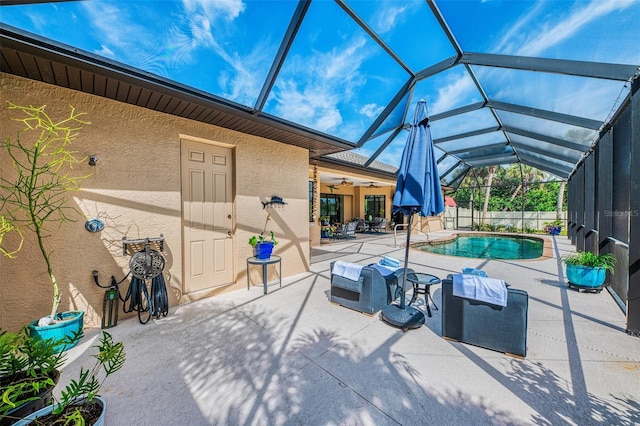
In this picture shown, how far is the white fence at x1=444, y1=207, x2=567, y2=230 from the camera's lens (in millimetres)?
20391

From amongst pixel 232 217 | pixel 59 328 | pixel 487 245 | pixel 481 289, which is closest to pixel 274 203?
Result: pixel 232 217

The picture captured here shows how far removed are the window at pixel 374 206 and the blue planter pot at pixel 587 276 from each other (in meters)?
15.0

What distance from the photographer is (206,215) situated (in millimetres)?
5348

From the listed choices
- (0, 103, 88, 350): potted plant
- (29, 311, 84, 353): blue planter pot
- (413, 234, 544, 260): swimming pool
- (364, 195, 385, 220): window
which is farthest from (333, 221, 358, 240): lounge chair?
(29, 311, 84, 353): blue planter pot

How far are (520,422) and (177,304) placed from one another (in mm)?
5293

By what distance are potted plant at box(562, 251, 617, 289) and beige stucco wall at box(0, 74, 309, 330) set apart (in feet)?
24.7

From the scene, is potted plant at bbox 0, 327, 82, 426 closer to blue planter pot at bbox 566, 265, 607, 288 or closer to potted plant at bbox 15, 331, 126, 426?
potted plant at bbox 15, 331, 126, 426

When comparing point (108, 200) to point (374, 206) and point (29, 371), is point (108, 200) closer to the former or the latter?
point (29, 371)

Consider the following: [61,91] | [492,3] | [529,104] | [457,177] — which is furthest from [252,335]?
[457,177]

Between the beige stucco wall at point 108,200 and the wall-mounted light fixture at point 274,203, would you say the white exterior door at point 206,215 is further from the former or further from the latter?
the wall-mounted light fixture at point 274,203

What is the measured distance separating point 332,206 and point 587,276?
575 inches

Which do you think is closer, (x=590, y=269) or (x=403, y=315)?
(x=403, y=315)

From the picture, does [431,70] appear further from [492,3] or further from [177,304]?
[177,304]

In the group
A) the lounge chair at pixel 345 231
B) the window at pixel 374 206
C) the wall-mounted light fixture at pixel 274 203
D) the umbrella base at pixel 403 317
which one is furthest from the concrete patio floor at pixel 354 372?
the window at pixel 374 206
